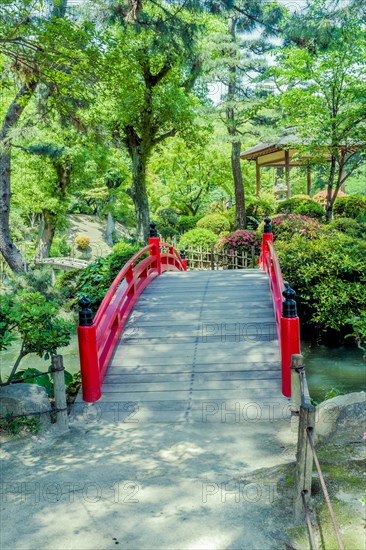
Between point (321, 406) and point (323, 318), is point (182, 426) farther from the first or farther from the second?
point (323, 318)

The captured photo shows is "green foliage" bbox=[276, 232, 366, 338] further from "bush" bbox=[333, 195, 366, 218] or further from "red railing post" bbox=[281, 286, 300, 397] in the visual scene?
"bush" bbox=[333, 195, 366, 218]

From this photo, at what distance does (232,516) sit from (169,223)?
26403 millimetres

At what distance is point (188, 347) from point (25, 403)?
275cm

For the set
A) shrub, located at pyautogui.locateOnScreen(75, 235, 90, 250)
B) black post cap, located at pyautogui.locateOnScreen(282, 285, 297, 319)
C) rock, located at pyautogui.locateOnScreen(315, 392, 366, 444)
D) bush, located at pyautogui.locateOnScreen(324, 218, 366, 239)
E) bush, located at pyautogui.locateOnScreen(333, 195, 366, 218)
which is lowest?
rock, located at pyautogui.locateOnScreen(315, 392, 366, 444)

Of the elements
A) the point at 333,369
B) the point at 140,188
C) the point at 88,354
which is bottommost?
the point at 333,369

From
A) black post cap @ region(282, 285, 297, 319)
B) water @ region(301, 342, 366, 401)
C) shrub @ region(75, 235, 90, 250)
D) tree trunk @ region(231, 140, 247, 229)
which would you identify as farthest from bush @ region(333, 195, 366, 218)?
shrub @ region(75, 235, 90, 250)

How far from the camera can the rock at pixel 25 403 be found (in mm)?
5445

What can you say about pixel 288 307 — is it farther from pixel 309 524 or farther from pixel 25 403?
pixel 25 403

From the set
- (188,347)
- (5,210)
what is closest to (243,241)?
(5,210)

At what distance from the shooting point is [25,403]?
547cm

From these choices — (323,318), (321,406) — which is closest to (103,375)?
(321,406)

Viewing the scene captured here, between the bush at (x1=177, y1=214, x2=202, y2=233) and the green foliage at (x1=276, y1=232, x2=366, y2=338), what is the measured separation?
54.4 ft

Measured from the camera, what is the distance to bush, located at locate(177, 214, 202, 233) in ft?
92.2

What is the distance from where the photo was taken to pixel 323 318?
10.8m
